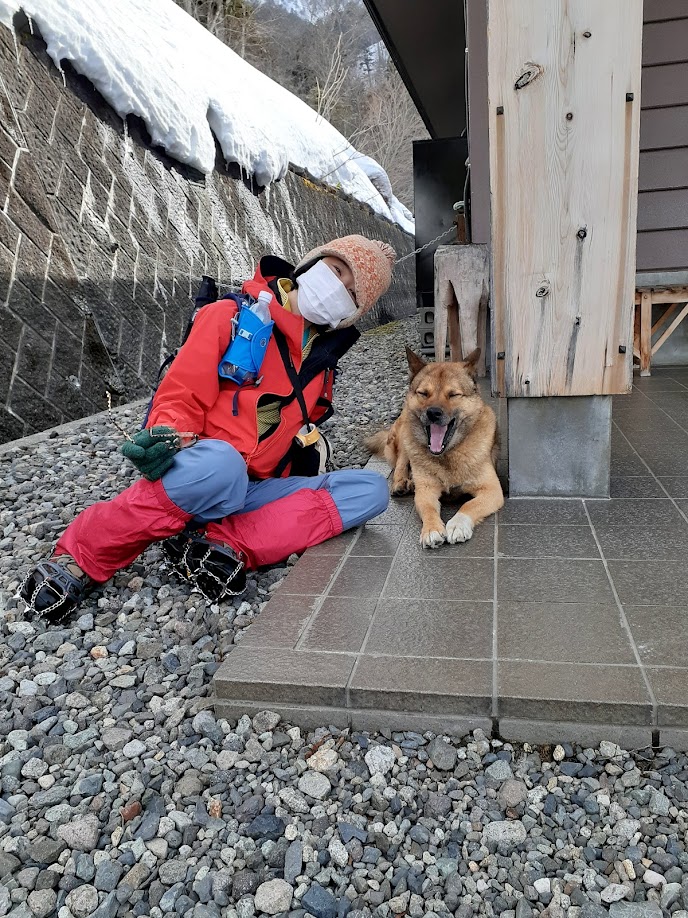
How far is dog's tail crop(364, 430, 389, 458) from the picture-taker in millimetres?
4140

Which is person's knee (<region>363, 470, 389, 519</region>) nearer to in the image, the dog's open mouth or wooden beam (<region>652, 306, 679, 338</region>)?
the dog's open mouth

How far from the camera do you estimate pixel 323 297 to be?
2695mm

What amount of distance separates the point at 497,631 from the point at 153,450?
132 cm

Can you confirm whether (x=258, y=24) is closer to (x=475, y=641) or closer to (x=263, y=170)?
(x=263, y=170)

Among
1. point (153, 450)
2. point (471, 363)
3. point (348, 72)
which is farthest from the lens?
point (348, 72)

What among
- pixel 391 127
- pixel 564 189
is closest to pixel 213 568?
pixel 564 189

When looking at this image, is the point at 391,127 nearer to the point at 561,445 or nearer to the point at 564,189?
the point at 564,189

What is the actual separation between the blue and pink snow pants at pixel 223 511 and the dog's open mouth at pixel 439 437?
354 mm

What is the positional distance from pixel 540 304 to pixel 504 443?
1.32 metres

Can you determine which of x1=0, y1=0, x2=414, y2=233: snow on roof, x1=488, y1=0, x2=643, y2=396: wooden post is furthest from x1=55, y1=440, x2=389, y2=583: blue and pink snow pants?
x1=0, y1=0, x2=414, y2=233: snow on roof

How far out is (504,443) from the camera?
157 inches

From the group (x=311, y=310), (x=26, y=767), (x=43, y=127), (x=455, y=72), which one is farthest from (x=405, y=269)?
(x=26, y=767)

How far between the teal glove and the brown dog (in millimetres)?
1196

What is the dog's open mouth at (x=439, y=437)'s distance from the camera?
124 inches
